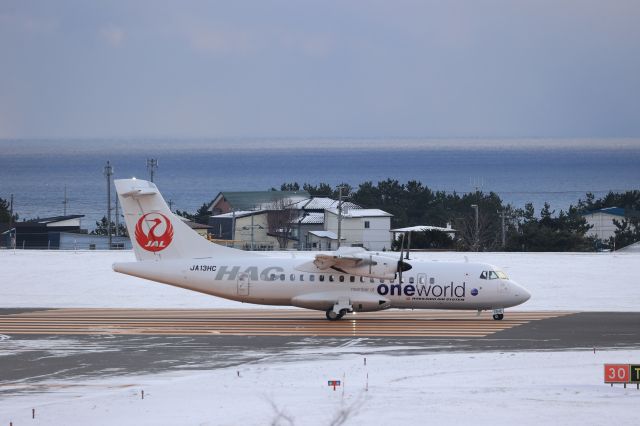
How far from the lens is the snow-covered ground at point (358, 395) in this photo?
21922 mm

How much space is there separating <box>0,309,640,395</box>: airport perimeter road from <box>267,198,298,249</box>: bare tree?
162 ft

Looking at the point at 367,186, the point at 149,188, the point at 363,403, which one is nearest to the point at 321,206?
the point at 367,186

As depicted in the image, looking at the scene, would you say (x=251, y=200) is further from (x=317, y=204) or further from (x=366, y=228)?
(x=366, y=228)

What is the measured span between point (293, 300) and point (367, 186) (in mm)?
91093

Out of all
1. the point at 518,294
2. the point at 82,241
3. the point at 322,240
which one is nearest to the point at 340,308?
the point at 518,294

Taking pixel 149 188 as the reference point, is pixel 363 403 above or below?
below

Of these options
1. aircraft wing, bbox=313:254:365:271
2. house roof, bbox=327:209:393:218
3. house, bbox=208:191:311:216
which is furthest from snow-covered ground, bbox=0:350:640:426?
house, bbox=208:191:311:216

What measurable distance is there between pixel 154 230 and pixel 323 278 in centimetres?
678

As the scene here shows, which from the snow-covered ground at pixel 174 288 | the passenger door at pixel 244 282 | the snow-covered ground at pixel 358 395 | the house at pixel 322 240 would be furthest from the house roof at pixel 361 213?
the snow-covered ground at pixel 358 395

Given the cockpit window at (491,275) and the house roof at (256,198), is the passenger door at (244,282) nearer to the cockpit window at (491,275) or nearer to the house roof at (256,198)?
the cockpit window at (491,275)

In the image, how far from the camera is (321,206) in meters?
103

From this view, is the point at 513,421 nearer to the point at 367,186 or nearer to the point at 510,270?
the point at 510,270

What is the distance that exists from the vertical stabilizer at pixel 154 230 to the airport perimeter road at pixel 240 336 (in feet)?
8.85

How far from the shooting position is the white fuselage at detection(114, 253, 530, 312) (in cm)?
3778
